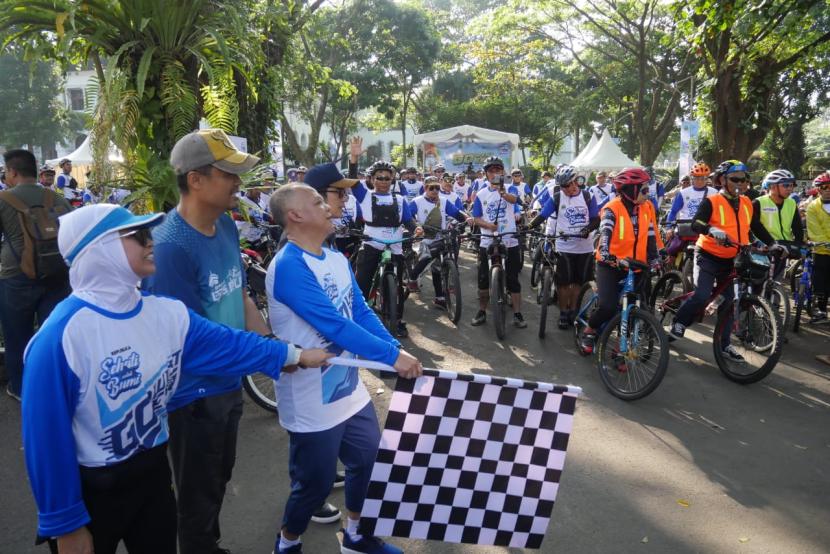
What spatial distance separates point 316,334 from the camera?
2.66 meters

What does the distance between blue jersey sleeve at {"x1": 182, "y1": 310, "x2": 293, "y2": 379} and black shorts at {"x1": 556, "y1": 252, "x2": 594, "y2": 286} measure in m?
5.65

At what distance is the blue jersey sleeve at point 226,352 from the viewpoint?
214cm

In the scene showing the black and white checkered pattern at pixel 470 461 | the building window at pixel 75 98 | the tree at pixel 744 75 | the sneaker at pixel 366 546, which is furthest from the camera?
the building window at pixel 75 98

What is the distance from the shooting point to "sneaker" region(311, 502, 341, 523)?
334 cm

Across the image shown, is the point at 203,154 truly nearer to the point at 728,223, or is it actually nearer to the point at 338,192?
the point at 338,192

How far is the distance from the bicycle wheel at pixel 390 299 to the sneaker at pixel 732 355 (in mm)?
3413

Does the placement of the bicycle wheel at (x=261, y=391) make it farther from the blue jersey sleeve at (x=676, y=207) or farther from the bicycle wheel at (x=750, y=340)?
the blue jersey sleeve at (x=676, y=207)

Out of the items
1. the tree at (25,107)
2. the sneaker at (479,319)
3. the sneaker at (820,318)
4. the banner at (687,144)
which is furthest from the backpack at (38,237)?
the tree at (25,107)

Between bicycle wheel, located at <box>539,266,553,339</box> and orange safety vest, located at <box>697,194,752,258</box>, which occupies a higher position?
orange safety vest, located at <box>697,194,752,258</box>

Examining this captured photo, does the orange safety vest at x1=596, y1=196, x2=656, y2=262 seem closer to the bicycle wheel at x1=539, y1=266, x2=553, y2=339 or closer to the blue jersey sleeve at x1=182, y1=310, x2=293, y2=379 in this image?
the bicycle wheel at x1=539, y1=266, x2=553, y2=339

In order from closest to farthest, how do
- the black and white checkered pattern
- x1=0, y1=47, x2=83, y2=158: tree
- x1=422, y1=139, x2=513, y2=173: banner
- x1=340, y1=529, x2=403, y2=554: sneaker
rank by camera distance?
the black and white checkered pattern < x1=340, y1=529, x2=403, y2=554: sneaker < x1=422, y1=139, x2=513, y2=173: banner < x1=0, y1=47, x2=83, y2=158: tree

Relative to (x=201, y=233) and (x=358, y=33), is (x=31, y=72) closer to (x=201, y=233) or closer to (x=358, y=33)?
(x=201, y=233)

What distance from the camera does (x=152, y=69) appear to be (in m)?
3.83

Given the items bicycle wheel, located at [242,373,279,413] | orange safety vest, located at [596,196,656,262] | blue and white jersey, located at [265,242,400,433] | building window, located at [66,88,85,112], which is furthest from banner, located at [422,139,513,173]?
building window, located at [66,88,85,112]
